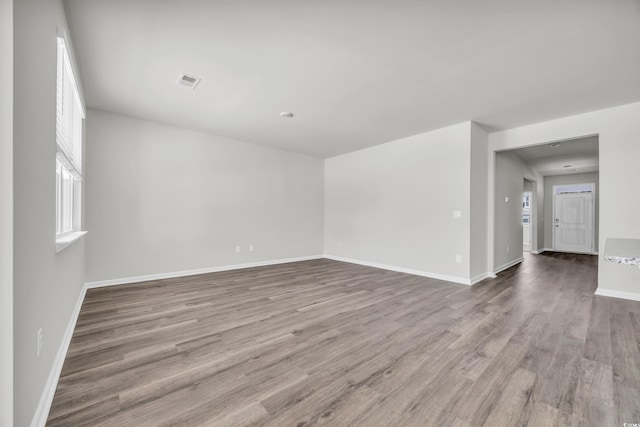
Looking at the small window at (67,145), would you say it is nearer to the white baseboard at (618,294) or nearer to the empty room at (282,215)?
the empty room at (282,215)

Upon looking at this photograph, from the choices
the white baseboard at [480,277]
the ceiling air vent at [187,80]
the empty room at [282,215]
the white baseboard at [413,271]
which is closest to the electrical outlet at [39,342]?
the empty room at [282,215]

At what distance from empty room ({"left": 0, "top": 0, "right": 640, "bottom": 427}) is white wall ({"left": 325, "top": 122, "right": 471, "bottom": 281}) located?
0.14 feet

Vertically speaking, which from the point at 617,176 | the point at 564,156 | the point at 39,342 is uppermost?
the point at 564,156

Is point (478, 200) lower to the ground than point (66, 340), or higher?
higher

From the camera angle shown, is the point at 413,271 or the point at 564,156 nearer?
the point at 413,271

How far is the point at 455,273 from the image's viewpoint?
4.15 metres

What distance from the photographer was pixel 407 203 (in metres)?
4.84

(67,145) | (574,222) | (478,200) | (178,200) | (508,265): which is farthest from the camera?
(574,222)

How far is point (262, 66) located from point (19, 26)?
175cm

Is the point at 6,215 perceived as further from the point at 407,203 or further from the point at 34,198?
the point at 407,203

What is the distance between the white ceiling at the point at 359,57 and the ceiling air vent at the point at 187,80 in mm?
97

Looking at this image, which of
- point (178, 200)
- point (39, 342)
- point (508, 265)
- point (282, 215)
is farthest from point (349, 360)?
point (508, 265)

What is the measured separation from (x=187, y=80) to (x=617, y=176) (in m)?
5.44

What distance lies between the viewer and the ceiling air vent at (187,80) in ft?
8.91
